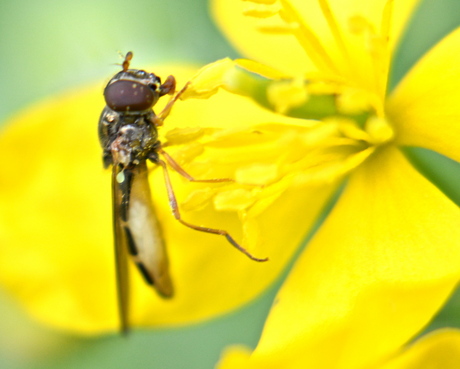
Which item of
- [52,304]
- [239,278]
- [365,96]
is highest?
[365,96]

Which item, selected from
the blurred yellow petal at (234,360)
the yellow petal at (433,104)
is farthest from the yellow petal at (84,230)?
the blurred yellow petal at (234,360)

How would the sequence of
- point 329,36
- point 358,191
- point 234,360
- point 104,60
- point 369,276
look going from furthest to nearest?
point 104,60 < point 329,36 < point 358,191 < point 369,276 < point 234,360

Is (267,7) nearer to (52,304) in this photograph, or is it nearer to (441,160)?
(441,160)

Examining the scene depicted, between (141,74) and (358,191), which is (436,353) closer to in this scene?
(358,191)

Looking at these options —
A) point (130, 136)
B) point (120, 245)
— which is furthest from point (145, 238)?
point (130, 136)

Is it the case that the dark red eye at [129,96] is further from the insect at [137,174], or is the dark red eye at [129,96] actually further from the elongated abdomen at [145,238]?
the elongated abdomen at [145,238]

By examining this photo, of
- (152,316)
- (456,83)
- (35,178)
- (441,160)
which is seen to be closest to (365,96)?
(456,83)
